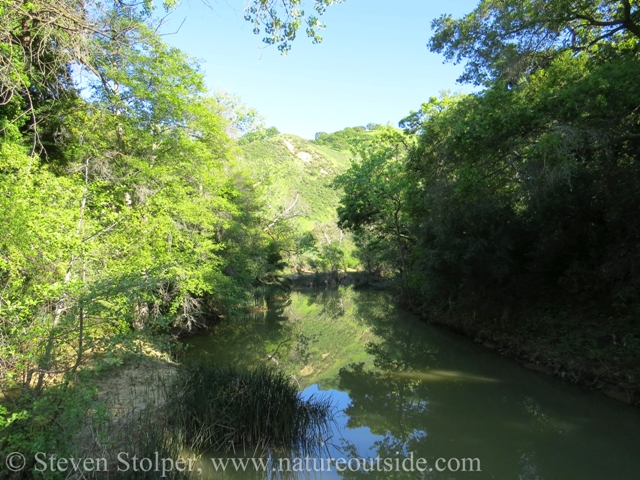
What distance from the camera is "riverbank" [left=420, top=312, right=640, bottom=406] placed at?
25.2 feet

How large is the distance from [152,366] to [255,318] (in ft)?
39.3

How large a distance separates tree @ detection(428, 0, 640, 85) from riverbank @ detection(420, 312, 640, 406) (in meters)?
6.44

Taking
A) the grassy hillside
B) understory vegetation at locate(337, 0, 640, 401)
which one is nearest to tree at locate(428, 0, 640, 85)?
understory vegetation at locate(337, 0, 640, 401)

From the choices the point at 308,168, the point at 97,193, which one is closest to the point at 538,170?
the point at 97,193

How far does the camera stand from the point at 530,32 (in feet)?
33.1

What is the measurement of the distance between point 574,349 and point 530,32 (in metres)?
7.67

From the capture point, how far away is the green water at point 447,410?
18.0 feet

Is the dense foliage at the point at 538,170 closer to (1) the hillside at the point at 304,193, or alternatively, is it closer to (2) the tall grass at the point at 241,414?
(2) the tall grass at the point at 241,414

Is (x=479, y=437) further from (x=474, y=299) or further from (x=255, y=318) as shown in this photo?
(x=255, y=318)

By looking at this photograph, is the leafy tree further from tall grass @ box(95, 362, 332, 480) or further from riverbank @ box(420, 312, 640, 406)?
tall grass @ box(95, 362, 332, 480)

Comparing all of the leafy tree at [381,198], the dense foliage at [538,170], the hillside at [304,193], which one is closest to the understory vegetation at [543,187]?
the dense foliage at [538,170]

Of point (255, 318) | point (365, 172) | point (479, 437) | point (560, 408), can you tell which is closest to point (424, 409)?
point (479, 437)

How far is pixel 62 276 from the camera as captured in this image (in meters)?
Result: 5.54

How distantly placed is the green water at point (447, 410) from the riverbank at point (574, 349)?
28cm
